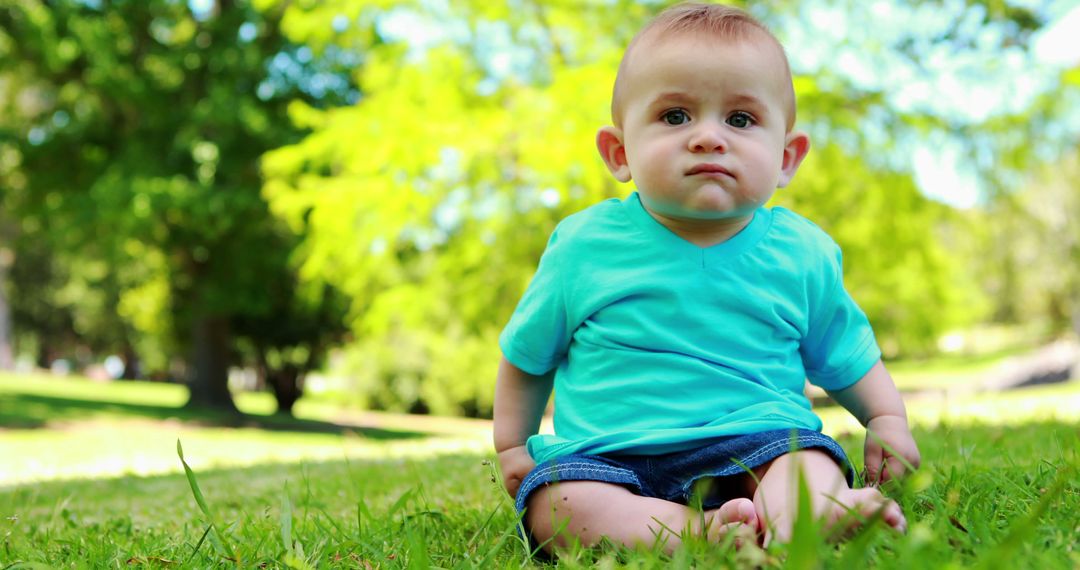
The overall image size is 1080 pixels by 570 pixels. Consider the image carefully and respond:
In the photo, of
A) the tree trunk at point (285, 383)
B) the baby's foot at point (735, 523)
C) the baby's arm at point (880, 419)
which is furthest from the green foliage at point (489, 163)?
the tree trunk at point (285, 383)

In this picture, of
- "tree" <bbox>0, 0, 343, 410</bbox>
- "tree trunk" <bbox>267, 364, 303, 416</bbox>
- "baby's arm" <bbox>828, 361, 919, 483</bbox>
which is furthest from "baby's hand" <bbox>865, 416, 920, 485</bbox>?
"tree trunk" <bbox>267, 364, 303, 416</bbox>

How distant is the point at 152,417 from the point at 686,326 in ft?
55.5

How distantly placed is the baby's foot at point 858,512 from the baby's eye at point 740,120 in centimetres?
79

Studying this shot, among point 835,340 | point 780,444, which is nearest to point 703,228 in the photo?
point 835,340

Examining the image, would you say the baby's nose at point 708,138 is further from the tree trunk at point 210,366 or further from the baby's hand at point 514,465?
the tree trunk at point 210,366

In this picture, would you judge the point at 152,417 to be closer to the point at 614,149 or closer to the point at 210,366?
the point at 210,366

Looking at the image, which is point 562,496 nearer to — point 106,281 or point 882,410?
point 882,410

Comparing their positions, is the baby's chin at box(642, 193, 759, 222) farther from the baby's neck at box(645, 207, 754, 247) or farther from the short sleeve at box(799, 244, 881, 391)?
the short sleeve at box(799, 244, 881, 391)

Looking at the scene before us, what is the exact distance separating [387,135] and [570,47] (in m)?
2.66

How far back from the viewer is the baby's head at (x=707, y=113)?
187 centimetres

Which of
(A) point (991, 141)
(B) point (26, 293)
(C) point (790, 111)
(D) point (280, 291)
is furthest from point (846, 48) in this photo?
(B) point (26, 293)

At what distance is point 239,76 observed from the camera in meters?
15.3

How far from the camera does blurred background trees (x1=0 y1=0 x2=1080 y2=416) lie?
962 centimetres

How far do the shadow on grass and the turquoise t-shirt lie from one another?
1459 cm
